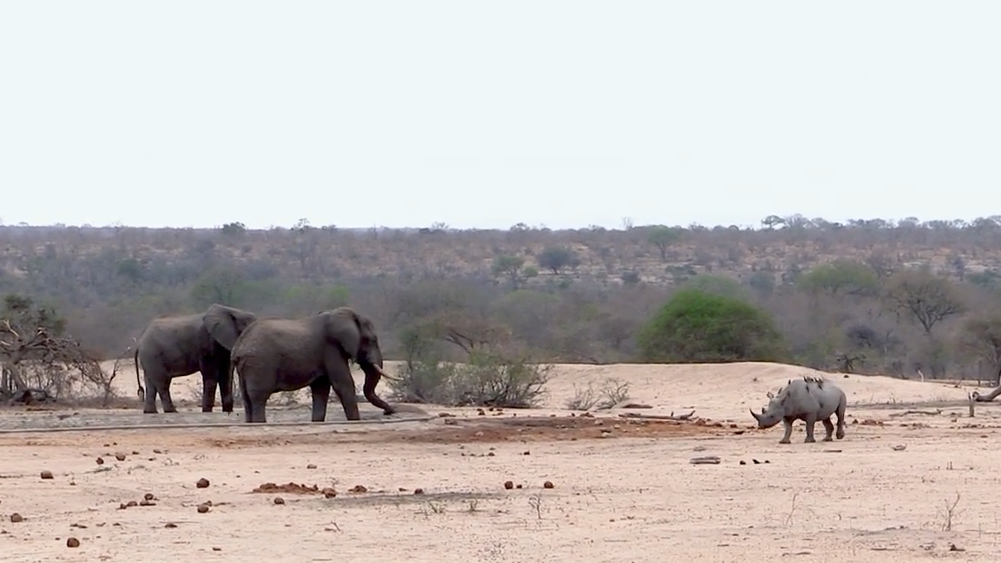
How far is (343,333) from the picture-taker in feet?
81.7

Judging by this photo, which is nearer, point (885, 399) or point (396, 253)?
point (885, 399)

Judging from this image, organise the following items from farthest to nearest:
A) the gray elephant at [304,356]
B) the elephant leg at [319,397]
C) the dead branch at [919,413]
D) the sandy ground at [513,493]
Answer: the dead branch at [919,413] → the elephant leg at [319,397] → the gray elephant at [304,356] → the sandy ground at [513,493]

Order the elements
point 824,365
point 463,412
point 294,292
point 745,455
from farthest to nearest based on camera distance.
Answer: point 294,292, point 824,365, point 463,412, point 745,455

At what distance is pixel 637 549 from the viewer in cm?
1227

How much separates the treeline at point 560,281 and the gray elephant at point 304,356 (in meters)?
14.0

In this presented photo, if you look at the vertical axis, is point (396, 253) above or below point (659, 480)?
above

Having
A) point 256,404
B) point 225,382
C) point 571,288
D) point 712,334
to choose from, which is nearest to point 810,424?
point 256,404

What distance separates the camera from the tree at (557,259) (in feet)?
289

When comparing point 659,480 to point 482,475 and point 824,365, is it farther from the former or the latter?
point 824,365

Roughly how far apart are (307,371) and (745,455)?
7.79 metres

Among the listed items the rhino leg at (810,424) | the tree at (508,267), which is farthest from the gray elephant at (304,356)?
the tree at (508,267)

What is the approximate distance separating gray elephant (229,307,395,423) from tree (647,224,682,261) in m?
69.5

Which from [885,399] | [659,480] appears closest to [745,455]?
[659,480]

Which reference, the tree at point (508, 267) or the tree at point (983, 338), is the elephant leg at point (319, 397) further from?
the tree at point (508, 267)
